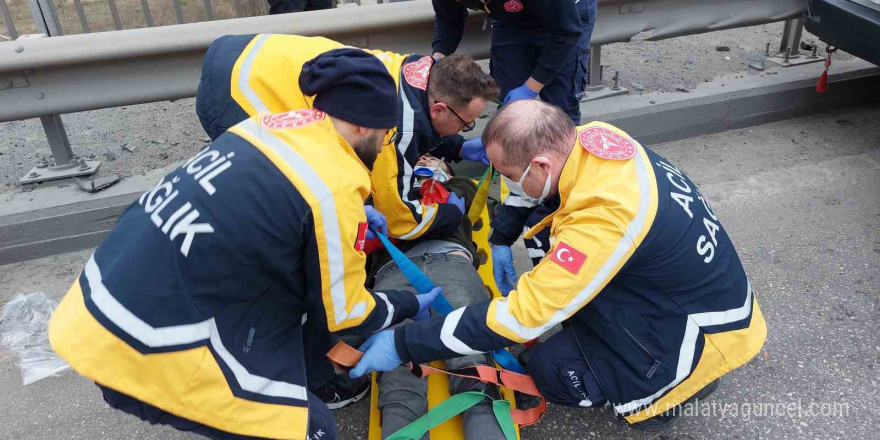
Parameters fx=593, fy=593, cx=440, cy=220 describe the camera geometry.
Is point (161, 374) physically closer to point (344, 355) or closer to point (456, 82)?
point (344, 355)

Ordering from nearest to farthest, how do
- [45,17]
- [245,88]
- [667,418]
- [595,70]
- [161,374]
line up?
[161,374] → [667,418] → [245,88] → [45,17] → [595,70]

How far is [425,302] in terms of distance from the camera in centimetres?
206

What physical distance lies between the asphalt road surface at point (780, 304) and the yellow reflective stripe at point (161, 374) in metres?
0.67

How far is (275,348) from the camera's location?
1632 millimetres

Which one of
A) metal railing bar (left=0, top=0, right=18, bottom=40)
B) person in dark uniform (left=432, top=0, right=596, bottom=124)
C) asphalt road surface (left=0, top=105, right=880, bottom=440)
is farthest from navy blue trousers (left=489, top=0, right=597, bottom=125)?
metal railing bar (left=0, top=0, right=18, bottom=40)

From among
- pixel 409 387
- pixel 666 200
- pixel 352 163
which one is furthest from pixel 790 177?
pixel 352 163

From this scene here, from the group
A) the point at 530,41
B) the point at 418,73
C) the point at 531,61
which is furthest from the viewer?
the point at 531,61

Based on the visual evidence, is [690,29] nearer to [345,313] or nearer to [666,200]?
[666,200]

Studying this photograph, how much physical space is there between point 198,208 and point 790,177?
3526mm

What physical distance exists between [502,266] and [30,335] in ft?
6.84

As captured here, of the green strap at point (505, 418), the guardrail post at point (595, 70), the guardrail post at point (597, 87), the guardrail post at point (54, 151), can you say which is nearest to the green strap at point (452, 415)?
the green strap at point (505, 418)

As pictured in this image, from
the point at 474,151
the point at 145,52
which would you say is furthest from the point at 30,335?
the point at 474,151

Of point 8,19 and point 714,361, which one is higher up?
point 8,19

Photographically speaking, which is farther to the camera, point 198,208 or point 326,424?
point 326,424
